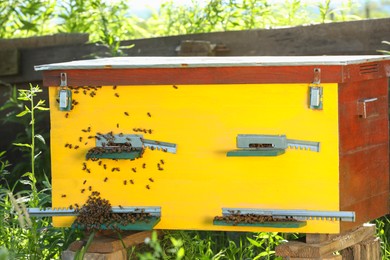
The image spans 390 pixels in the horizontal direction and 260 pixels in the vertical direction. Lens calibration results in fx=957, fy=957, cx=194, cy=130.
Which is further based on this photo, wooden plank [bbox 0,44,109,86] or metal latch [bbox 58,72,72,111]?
wooden plank [bbox 0,44,109,86]

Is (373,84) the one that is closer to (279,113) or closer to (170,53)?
(279,113)

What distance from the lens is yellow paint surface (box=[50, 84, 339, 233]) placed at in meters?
3.59

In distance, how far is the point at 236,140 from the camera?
3.66m

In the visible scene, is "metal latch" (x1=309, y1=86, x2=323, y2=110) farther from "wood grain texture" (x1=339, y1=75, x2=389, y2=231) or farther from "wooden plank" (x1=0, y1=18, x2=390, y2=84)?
"wooden plank" (x1=0, y1=18, x2=390, y2=84)

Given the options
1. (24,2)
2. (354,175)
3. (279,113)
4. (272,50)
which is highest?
(24,2)

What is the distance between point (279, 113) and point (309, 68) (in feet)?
0.68

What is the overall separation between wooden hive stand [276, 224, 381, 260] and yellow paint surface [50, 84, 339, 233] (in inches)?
5.1

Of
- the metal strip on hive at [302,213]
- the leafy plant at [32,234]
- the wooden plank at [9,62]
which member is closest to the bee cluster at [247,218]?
the metal strip on hive at [302,213]

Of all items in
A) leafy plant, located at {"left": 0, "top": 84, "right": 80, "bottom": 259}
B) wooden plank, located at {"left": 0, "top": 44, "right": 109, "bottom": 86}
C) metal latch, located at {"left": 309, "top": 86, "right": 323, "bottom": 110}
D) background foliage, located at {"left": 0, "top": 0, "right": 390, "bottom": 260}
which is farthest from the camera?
wooden plank, located at {"left": 0, "top": 44, "right": 109, "bottom": 86}

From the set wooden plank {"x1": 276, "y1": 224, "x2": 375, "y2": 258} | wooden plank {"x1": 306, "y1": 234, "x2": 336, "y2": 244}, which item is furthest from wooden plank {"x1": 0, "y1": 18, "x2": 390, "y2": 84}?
wooden plank {"x1": 306, "y1": 234, "x2": 336, "y2": 244}

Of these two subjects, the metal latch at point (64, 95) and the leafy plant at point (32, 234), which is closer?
the metal latch at point (64, 95)

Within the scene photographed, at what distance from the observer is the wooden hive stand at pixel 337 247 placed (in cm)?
373

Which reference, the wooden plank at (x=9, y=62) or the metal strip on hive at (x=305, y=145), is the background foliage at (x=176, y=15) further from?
the metal strip on hive at (x=305, y=145)

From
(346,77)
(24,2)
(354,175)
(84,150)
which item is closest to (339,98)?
(346,77)
